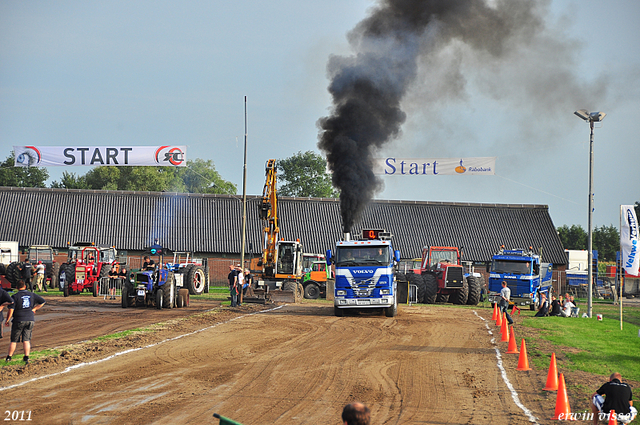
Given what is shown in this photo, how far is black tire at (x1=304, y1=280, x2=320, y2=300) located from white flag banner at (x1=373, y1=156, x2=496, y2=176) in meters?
11.6

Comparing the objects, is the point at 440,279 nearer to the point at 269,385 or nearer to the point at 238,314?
the point at 238,314

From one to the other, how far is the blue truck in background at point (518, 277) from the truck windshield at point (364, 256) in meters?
11.7

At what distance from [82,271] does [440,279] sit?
64.3 ft

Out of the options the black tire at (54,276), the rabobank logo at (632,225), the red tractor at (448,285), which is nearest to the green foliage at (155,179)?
the black tire at (54,276)

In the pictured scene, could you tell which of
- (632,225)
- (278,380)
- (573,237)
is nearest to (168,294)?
(278,380)

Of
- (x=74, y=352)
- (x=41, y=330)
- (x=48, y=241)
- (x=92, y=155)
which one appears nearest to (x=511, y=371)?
(x=74, y=352)

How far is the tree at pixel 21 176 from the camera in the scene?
84250 mm

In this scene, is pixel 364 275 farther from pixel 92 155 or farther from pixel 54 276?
pixel 92 155

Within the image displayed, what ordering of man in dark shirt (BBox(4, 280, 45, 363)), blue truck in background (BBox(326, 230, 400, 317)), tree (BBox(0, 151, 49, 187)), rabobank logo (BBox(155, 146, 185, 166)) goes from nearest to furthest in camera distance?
man in dark shirt (BBox(4, 280, 45, 363)) < blue truck in background (BBox(326, 230, 400, 317)) < rabobank logo (BBox(155, 146, 185, 166)) < tree (BBox(0, 151, 49, 187))

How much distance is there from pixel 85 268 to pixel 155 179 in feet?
175

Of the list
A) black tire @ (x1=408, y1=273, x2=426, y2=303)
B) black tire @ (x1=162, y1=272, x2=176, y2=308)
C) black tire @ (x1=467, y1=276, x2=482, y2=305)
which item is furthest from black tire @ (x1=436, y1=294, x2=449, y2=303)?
black tire @ (x1=162, y1=272, x2=176, y2=308)

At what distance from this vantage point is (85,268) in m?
33.0

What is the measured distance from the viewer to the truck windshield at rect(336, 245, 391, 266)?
75.9 feet

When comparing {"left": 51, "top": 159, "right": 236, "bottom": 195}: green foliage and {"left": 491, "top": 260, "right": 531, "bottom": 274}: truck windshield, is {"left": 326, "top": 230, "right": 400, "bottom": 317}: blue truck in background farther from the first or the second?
{"left": 51, "top": 159, "right": 236, "bottom": 195}: green foliage
